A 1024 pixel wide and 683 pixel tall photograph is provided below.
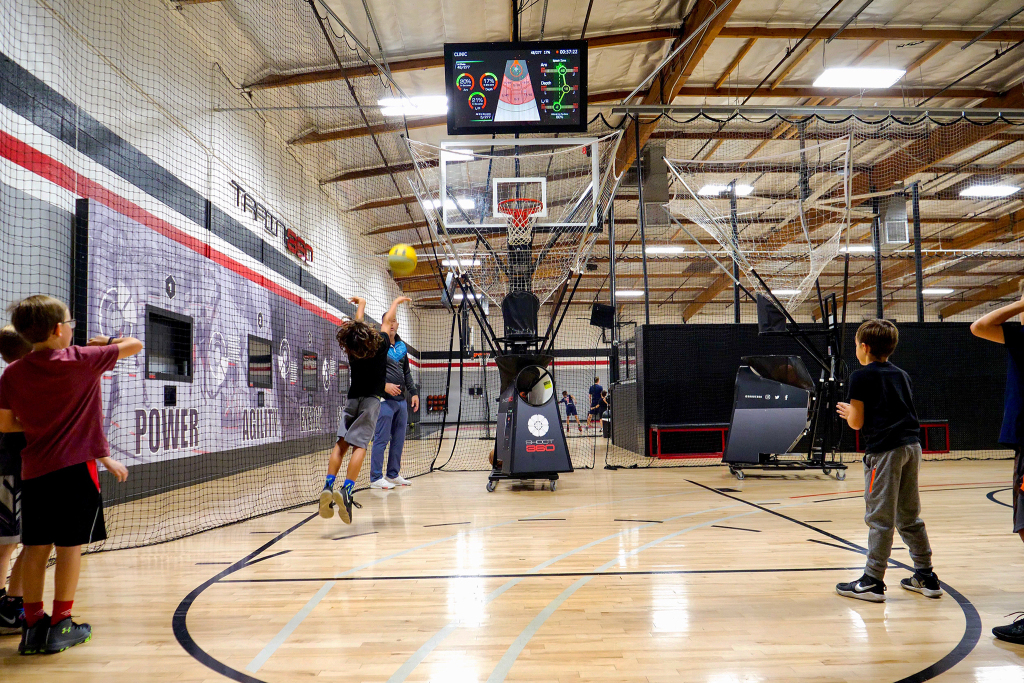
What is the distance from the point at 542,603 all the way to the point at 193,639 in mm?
1387

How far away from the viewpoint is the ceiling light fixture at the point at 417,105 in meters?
9.92

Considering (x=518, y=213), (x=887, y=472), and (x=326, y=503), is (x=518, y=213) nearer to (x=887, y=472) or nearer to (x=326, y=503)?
(x=326, y=503)

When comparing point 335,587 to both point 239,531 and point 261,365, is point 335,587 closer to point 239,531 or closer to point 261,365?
point 239,531

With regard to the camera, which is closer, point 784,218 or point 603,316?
point 603,316

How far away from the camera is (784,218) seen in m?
10.3

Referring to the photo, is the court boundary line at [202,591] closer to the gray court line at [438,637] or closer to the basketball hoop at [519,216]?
the gray court line at [438,637]

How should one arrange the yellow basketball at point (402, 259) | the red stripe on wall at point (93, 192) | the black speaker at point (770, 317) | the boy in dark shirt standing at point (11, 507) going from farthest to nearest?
the black speaker at point (770, 317) → the yellow basketball at point (402, 259) → the red stripe on wall at point (93, 192) → the boy in dark shirt standing at point (11, 507)

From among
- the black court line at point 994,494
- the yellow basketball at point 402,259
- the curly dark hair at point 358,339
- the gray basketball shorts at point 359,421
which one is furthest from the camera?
the yellow basketball at point 402,259

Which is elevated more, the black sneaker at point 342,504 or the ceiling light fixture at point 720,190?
the ceiling light fixture at point 720,190

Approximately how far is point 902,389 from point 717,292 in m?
21.7

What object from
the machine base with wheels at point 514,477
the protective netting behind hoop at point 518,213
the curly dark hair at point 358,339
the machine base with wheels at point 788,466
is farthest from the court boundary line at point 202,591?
the machine base with wheels at point 788,466

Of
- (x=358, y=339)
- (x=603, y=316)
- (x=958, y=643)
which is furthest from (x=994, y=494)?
(x=358, y=339)

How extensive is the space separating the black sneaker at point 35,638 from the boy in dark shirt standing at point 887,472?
3.22 metres

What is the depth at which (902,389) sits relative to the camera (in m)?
2.89
